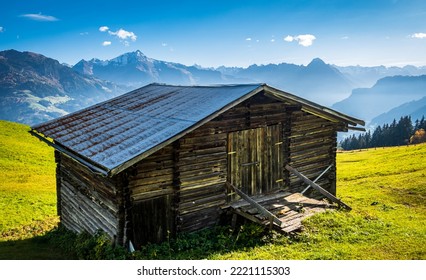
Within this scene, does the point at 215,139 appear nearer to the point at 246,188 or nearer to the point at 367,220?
the point at 246,188

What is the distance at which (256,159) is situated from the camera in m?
14.2

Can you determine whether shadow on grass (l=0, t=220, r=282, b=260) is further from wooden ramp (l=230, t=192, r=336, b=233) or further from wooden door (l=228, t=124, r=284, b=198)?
wooden door (l=228, t=124, r=284, b=198)

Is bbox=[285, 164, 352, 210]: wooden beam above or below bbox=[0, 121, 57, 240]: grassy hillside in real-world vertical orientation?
above

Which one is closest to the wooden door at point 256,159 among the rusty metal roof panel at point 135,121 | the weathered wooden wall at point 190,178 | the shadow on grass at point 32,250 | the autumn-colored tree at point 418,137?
the weathered wooden wall at point 190,178

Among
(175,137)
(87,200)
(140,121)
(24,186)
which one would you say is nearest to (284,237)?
(175,137)

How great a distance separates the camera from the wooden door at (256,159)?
1348 cm

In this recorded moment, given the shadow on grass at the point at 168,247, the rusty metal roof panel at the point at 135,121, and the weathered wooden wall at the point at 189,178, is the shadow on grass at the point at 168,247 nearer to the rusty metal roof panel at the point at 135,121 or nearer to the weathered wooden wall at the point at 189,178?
the weathered wooden wall at the point at 189,178

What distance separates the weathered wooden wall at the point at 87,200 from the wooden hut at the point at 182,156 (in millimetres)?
37

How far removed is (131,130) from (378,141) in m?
110

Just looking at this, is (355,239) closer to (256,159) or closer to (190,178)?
(256,159)

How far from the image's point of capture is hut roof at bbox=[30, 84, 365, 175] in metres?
10.6

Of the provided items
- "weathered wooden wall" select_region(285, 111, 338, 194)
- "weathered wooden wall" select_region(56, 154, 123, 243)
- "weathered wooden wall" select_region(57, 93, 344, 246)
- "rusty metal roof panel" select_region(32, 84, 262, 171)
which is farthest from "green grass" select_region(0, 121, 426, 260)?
"rusty metal roof panel" select_region(32, 84, 262, 171)

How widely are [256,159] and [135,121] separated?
4983mm

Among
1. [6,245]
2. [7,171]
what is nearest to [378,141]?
[7,171]
